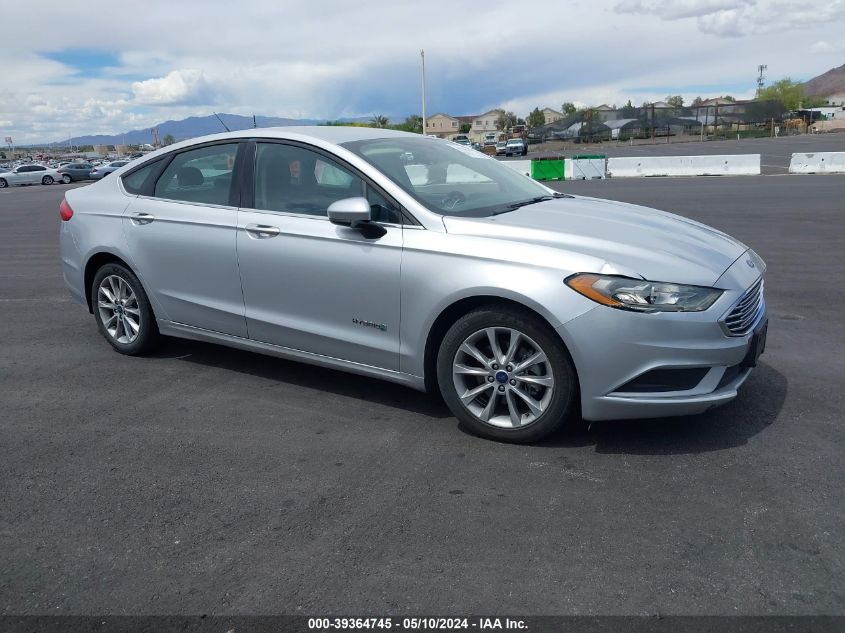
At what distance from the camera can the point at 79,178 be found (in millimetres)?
48750

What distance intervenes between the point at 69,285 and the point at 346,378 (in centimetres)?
264

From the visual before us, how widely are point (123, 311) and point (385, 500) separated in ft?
10.6

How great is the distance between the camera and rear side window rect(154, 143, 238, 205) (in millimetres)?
5082

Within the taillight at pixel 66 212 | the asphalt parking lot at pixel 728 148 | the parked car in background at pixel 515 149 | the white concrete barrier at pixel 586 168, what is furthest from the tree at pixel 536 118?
the taillight at pixel 66 212

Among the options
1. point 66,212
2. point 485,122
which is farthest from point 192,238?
point 485,122

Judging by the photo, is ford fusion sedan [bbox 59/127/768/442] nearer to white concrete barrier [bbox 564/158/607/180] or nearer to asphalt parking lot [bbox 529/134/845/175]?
white concrete barrier [bbox 564/158/607/180]

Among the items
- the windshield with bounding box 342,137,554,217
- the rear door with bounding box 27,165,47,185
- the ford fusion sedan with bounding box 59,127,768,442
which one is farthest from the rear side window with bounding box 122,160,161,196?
the rear door with bounding box 27,165,47,185

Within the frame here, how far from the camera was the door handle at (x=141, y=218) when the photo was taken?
5.38m

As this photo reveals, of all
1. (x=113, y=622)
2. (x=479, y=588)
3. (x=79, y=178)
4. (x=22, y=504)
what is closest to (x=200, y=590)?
(x=113, y=622)

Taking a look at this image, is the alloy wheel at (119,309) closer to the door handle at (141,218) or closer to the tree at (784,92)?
the door handle at (141,218)

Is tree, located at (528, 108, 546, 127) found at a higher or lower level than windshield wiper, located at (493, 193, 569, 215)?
higher

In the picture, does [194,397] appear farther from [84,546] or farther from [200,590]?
[200,590]

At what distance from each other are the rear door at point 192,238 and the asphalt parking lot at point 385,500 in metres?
0.54

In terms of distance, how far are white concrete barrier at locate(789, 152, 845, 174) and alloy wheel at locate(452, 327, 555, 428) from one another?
2464cm
